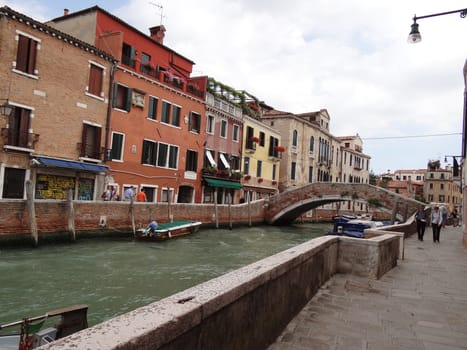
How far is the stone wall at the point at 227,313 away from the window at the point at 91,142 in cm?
1306

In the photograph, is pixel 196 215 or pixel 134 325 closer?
pixel 134 325

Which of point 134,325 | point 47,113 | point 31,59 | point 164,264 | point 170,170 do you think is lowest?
point 164,264

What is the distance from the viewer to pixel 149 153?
1841 centimetres

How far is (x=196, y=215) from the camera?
18.0 metres

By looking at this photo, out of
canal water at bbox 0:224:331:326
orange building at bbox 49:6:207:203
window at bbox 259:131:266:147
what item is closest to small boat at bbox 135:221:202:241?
canal water at bbox 0:224:331:326

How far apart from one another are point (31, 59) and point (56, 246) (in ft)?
22.2

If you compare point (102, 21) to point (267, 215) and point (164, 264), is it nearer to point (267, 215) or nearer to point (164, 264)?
point (164, 264)

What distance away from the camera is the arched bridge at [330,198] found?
21.0 m

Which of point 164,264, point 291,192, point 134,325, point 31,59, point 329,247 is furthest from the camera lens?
point 291,192

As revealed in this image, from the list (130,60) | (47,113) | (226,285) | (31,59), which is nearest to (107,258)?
(47,113)

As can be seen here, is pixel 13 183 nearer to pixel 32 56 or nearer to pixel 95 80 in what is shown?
pixel 32 56

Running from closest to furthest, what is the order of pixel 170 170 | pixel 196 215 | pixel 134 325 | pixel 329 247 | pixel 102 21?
pixel 134 325 → pixel 329 247 → pixel 102 21 → pixel 196 215 → pixel 170 170

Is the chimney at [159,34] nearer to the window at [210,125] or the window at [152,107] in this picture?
the window at [152,107]

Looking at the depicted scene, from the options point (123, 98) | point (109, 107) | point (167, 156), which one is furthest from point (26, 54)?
point (167, 156)
